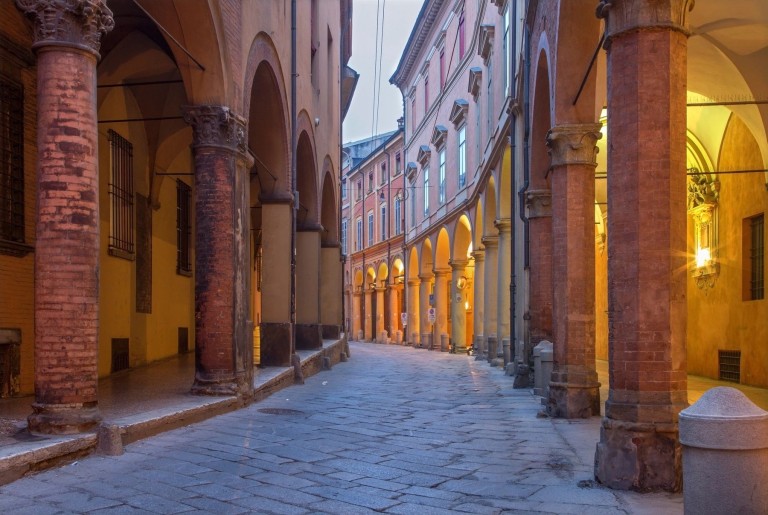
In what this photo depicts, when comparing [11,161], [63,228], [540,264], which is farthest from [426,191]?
[63,228]

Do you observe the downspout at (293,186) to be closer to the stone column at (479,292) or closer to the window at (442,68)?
the stone column at (479,292)

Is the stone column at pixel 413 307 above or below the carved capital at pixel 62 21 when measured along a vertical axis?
below

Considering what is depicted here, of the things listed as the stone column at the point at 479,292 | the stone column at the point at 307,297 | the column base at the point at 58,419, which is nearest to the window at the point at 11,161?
the column base at the point at 58,419

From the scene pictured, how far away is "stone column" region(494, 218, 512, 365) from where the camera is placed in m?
18.6

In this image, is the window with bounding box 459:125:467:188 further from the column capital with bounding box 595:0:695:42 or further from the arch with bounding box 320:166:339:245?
the column capital with bounding box 595:0:695:42

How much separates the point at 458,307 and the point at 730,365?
48.0 ft

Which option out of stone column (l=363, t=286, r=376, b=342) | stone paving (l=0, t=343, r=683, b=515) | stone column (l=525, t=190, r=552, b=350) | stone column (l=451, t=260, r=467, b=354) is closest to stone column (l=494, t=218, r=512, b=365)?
stone column (l=525, t=190, r=552, b=350)

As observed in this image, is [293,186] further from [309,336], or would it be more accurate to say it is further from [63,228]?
[63,228]

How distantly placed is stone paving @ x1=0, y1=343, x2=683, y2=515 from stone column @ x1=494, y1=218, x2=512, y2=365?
853 centimetres

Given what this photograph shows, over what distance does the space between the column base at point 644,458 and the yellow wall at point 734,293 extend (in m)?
8.37

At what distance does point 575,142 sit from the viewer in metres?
9.19

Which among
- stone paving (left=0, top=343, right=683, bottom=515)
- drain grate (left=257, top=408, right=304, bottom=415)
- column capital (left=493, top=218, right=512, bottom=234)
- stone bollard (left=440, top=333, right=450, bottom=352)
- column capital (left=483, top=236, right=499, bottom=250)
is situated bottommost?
stone bollard (left=440, top=333, right=450, bottom=352)

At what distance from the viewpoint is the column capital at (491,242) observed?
21.8 m

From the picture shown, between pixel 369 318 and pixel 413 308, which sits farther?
pixel 369 318
